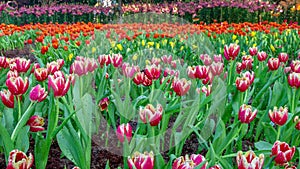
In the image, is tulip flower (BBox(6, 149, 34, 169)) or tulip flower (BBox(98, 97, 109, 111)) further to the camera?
tulip flower (BBox(98, 97, 109, 111))

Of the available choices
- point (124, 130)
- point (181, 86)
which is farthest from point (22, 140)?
point (181, 86)

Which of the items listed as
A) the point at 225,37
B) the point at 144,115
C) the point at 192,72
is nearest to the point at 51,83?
the point at 144,115

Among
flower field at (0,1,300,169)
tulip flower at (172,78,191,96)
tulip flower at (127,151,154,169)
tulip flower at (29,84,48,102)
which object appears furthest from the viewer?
tulip flower at (172,78,191,96)

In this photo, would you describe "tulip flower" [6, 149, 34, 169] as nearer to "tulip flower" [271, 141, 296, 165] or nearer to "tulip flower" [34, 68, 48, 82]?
"tulip flower" [271, 141, 296, 165]

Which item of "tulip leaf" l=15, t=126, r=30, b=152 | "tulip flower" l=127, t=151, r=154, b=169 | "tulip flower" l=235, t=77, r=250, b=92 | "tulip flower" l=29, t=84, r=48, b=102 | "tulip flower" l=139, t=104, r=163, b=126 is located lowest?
"tulip leaf" l=15, t=126, r=30, b=152

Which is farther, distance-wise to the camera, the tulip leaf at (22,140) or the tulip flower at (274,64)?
the tulip flower at (274,64)

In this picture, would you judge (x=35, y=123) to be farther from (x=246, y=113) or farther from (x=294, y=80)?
(x=294, y=80)

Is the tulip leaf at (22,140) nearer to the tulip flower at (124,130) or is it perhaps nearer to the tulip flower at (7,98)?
the tulip flower at (7,98)

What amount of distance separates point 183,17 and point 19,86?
450 inches

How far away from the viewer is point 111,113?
2.34 m

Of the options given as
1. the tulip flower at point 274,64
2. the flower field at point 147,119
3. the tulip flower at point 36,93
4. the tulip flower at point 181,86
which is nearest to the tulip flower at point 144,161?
the flower field at point 147,119

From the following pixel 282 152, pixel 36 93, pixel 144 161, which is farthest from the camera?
pixel 36 93

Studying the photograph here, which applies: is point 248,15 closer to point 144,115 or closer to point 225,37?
point 225,37

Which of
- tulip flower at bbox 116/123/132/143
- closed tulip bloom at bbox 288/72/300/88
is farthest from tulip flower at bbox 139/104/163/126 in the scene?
closed tulip bloom at bbox 288/72/300/88
